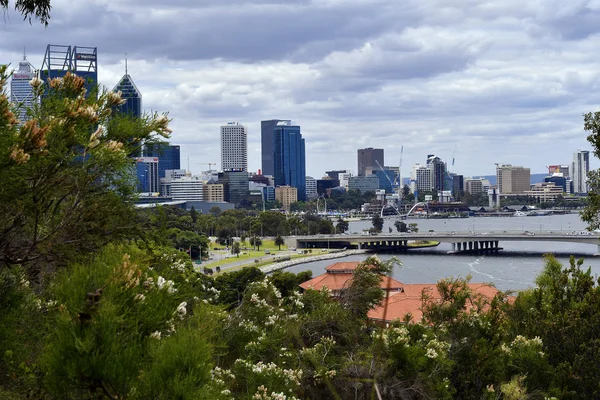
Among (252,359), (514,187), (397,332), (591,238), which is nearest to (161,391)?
(252,359)

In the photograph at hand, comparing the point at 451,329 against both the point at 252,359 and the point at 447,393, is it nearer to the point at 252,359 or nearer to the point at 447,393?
the point at 447,393

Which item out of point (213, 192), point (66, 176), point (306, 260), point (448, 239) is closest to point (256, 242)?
point (306, 260)

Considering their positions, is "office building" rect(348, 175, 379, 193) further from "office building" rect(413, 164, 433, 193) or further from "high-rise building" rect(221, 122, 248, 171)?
"high-rise building" rect(221, 122, 248, 171)

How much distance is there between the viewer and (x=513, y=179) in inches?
6550

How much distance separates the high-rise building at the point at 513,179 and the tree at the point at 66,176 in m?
168

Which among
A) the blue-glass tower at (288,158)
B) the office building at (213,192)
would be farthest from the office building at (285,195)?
the blue-glass tower at (288,158)

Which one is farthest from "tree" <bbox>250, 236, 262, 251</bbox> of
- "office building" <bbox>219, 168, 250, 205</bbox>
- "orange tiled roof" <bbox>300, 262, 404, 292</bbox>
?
"office building" <bbox>219, 168, 250, 205</bbox>

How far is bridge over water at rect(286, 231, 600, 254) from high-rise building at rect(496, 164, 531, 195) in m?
110

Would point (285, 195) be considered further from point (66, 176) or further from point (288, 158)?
point (66, 176)

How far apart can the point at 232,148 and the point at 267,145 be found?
1357 centimetres

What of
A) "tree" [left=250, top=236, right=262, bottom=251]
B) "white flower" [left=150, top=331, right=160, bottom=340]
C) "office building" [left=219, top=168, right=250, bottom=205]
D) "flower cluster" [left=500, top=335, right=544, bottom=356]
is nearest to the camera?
"white flower" [left=150, top=331, right=160, bottom=340]

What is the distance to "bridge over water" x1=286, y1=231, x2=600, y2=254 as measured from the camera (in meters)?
51.0

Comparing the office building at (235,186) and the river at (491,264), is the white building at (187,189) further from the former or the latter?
the river at (491,264)

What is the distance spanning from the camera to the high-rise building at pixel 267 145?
18700cm
